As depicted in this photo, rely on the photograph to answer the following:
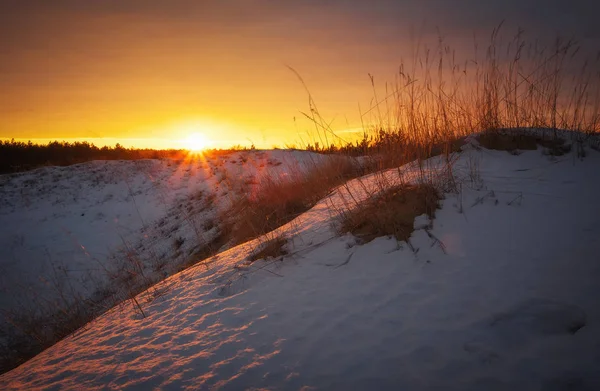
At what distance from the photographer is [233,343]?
168cm

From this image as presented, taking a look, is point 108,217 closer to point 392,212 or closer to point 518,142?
point 392,212

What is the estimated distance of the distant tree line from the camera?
11.3 m

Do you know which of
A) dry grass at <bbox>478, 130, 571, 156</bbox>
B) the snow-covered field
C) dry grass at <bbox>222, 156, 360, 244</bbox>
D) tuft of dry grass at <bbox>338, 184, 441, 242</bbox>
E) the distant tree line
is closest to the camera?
tuft of dry grass at <bbox>338, 184, 441, 242</bbox>

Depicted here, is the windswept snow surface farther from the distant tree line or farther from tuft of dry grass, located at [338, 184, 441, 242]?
the distant tree line

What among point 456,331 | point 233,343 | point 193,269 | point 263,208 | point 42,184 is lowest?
point 456,331

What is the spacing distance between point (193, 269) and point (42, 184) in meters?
9.83

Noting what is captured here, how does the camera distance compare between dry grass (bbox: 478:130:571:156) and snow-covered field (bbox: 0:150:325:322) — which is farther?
snow-covered field (bbox: 0:150:325:322)

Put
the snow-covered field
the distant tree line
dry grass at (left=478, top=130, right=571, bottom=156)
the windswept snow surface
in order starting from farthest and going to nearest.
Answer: the distant tree line → the snow-covered field → dry grass at (left=478, top=130, right=571, bottom=156) → the windswept snow surface

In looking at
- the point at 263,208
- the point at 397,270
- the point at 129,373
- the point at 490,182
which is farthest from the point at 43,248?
the point at 490,182

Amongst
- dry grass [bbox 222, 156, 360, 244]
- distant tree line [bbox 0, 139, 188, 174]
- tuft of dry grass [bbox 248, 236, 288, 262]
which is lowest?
tuft of dry grass [bbox 248, 236, 288, 262]

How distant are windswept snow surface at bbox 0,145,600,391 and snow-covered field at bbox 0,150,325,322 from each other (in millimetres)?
2863

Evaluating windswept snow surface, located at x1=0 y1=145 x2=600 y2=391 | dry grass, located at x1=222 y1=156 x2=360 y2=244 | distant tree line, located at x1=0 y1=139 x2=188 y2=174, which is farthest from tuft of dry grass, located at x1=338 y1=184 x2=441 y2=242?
distant tree line, located at x1=0 y1=139 x2=188 y2=174

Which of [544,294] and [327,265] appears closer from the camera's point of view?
[544,294]

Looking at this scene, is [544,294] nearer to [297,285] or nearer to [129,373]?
[297,285]
